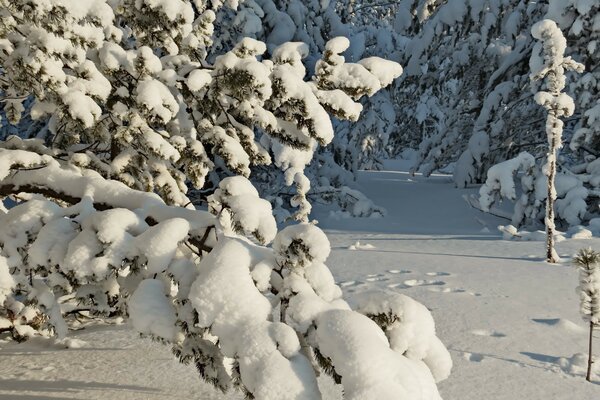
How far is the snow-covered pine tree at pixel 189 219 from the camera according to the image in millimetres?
1887

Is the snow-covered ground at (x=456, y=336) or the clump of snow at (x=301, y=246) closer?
the clump of snow at (x=301, y=246)

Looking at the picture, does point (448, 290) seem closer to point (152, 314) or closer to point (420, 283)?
point (420, 283)

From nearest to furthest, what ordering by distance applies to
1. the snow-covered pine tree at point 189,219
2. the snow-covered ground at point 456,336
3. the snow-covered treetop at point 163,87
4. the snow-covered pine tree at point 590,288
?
the snow-covered pine tree at point 189,219 → the snow-covered treetop at point 163,87 → the snow-covered ground at point 456,336 → the snow-covered pine tree at point 590,288

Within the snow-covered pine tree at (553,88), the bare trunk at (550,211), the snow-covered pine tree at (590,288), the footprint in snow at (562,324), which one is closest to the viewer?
the snow-covered pine tree at (590,288)

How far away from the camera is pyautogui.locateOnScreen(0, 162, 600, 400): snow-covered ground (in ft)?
11.8

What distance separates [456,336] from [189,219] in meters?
2.82

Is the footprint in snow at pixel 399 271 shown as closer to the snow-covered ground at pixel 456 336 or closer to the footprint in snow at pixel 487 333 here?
the snow-covered ground at pixel 456 336

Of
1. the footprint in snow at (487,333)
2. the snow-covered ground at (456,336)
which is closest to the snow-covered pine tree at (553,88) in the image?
the snow-covered ground at (456,336)

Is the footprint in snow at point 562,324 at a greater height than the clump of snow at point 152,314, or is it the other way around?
the clump of snow at point 152,314

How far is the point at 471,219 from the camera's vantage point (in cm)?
1093

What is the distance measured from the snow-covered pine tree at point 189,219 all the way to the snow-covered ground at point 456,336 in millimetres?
1094

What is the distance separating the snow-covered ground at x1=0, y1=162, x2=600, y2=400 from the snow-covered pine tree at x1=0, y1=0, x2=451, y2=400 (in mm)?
1094

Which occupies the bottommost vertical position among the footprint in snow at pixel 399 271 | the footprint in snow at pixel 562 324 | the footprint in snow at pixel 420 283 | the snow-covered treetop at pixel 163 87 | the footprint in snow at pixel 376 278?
the footprint in snow at pixel 399 271

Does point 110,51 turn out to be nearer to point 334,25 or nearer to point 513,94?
point 513,94
